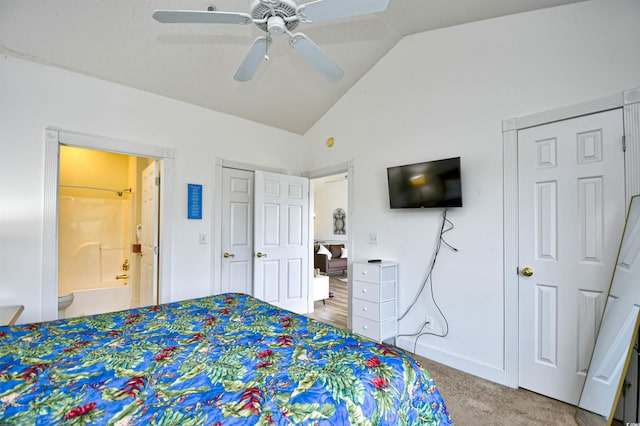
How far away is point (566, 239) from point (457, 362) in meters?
1.36

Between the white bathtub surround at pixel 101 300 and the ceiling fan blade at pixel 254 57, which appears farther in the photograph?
the white bathtub surround at pixel 101 300

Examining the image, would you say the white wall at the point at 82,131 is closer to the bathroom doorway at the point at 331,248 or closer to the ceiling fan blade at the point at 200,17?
the bathroom doorway at the point at 331,248

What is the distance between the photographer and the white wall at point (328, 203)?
8.33 m

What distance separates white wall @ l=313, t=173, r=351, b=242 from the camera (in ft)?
27.3

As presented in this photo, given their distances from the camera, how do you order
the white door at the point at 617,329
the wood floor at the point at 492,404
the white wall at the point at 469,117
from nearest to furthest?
the white door at the point at 617,329 < the wood floor at the point at 492,404 < the white wall at the point at 469,117

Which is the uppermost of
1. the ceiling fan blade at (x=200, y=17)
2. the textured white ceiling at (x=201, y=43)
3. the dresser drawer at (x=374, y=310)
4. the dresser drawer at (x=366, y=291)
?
the textured white ceiling at (x=201, y=43)

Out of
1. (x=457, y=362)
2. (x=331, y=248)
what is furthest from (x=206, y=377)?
(x=331, y=248)

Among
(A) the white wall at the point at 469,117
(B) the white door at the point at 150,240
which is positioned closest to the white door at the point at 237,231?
(B) the white door at the point at 150,240

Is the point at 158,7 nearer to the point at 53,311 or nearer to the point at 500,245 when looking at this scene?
the point at 53,311

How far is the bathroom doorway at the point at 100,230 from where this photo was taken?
156 inches

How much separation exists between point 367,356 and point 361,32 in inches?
113

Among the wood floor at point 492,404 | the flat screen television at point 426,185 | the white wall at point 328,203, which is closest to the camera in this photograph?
the wood floor at point 492,404

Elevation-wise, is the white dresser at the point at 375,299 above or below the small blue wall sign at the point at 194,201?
below

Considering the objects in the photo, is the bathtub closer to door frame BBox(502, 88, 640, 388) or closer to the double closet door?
the double closet door
